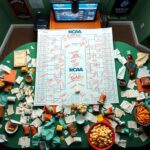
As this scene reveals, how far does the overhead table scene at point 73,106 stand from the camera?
146 cm

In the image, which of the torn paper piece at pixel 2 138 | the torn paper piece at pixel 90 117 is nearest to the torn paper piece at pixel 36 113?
the torn paper piece at pixel 2 138

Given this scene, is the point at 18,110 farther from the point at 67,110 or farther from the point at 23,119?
the point at 67,110

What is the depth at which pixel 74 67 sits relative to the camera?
169 centimetres

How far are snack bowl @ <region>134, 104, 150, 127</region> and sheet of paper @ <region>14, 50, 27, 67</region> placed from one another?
3.21 feet

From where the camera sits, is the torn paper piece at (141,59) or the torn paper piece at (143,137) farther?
the torn paper piece at (141,59)

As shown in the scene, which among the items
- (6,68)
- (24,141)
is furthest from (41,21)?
(24,141)

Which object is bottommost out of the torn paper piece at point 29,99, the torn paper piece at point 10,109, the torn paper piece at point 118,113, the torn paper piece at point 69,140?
the torn paper piece at point 69,140

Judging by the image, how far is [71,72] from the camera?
167 centimetres

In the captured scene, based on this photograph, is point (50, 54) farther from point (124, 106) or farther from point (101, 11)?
point (101, 11)

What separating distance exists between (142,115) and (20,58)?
1.09 metres

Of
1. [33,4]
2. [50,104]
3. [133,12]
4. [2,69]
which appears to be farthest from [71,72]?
[133,12]

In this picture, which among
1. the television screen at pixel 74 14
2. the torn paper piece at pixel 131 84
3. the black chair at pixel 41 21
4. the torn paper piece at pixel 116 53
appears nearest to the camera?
the torn paper piece at pixel 131 84

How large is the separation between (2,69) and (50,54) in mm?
421

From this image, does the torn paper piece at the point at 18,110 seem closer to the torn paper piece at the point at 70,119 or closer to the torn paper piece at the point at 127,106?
the torn paper piece at the point at 70,119
